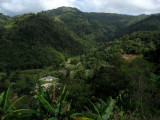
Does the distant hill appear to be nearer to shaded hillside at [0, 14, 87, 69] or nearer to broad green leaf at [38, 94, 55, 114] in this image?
shaded hillside at [0, 14, 87, 69]

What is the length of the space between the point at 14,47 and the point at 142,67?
11227 cm

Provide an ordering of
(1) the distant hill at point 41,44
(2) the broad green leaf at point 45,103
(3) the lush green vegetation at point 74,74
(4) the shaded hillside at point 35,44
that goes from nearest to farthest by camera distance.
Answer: (2) the broad green leaf at point 45,103, (3) the lush green vegetation at point 74,74, (1) the distant hill at point 41,44, (4) the shaded hillside at point 35,44

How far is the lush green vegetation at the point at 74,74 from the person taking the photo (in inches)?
284

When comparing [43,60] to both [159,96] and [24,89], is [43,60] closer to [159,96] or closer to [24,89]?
[24,89]

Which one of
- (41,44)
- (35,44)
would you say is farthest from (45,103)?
(41,44)

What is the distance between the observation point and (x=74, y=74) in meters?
55.9

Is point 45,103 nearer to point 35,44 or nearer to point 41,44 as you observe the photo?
point 35,44

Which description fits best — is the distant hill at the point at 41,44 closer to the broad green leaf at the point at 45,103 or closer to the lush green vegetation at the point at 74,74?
the lush green vegetation at the point at 74,74

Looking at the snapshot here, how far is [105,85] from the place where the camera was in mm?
20859

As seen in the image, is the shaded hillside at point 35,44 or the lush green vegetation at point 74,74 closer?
the lush green vegetation at point 74,74

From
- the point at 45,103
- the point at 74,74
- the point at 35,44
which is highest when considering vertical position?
the point at 45,103

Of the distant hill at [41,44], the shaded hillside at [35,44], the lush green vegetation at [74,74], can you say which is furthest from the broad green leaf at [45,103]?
the shaded hillside at [35,44]

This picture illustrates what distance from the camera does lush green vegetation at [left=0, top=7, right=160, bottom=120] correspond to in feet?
23.7

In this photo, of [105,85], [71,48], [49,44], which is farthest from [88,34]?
[105,85]
